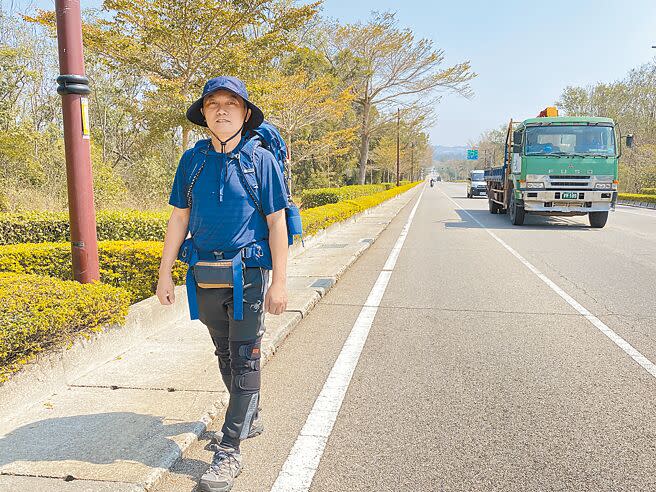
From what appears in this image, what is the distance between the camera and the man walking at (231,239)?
8.15 feet

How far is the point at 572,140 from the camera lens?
14.2 m

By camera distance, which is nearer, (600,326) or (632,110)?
(600,326)

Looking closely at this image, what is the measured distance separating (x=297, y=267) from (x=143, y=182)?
16.9m

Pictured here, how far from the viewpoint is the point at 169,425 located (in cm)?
297

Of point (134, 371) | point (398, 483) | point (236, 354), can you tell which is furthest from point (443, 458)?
point (134, 371)

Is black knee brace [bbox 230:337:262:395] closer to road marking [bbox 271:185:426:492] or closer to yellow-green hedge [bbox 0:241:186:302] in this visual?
road marking [bbox 271:185:426:492]

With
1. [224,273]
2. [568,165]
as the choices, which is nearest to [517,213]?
[568,165]

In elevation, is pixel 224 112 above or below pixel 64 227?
above

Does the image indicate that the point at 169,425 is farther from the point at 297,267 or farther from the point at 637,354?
the point at 297,267

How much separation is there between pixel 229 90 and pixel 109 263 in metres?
3.59

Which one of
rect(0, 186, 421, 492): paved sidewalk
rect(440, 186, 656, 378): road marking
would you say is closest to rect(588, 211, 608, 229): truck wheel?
rect(440, 186, 656, 378): road marking

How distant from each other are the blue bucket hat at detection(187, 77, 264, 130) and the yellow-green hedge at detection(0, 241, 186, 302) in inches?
120

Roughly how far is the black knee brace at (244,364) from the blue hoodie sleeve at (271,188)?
0.66 meters

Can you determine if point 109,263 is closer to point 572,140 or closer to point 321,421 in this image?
point 321,421
